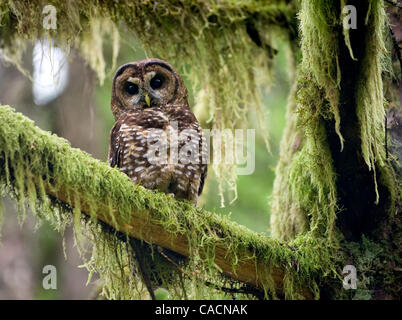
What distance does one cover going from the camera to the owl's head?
411cm

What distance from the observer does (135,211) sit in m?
2.70

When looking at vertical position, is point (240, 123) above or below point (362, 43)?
above

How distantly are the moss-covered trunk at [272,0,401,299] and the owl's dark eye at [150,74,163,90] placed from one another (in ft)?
4.78

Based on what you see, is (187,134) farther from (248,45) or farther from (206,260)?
(248,45)

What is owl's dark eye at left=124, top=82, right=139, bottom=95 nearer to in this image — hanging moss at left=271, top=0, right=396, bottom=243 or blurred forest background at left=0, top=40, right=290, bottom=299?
hanging moss at left=271, top=0, right=396, bottom=243

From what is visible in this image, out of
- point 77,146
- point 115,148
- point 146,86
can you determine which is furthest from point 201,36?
point 77,146

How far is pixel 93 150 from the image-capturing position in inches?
330

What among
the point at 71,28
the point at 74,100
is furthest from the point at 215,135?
the point at 74,100

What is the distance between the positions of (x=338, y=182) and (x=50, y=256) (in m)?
7.32

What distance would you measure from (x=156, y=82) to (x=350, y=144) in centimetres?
180

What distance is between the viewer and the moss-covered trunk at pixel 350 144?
9.11 ft

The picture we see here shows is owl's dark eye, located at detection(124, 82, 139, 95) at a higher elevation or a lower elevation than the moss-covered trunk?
higher

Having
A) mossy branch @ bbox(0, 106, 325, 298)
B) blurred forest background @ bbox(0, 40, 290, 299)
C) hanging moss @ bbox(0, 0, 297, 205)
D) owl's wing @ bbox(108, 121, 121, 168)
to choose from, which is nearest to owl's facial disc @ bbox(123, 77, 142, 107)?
owl's wing @ bbox(108, 121, 121, 168)

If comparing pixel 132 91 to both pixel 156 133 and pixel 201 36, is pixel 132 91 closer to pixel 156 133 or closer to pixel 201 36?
pixel 156 133
